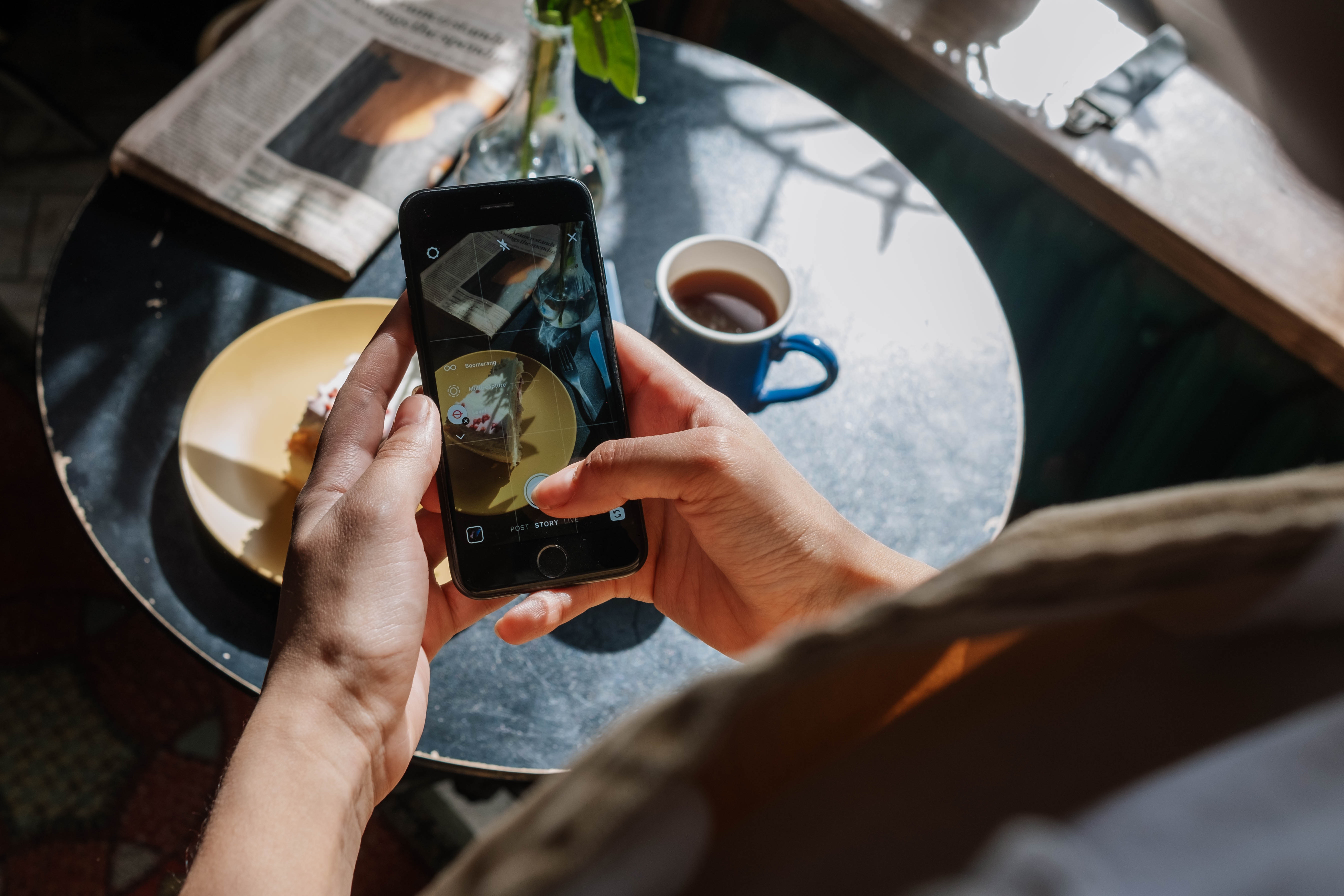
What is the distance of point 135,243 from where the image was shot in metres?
0.85

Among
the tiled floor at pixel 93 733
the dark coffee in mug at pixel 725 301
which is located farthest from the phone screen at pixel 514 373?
the tiled floor at pixel 93 733

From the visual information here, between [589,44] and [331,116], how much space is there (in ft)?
1.28

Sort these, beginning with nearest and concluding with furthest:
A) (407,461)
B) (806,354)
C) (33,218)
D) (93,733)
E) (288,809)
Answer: (288,809)
(407,461)
(806,354)
(93,733)
(33,218)

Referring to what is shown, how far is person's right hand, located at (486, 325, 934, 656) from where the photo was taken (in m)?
0.63

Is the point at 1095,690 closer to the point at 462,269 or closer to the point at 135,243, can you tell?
the point at 462,269

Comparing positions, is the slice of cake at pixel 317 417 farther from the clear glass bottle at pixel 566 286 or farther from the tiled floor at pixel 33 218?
the tiled floor at pixel 33 218

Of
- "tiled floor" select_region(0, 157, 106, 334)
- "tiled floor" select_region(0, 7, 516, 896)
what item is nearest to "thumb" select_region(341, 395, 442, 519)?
"tiled floor" select_region(0, 7, 516, 896)

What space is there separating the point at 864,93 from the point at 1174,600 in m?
1.39

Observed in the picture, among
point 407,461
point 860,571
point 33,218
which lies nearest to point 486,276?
point 407,461

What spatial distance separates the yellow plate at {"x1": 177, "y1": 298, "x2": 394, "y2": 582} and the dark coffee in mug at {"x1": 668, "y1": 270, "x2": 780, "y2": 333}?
290mm

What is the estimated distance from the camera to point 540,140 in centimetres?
86

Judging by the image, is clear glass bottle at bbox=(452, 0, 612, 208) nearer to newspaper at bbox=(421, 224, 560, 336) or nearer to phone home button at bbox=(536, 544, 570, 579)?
newspaper at bbox=(421, 224, 560, 336)

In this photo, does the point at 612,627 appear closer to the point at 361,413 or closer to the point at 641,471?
the point at 641,471

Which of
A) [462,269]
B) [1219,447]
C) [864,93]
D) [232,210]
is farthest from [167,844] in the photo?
[1219,447]
